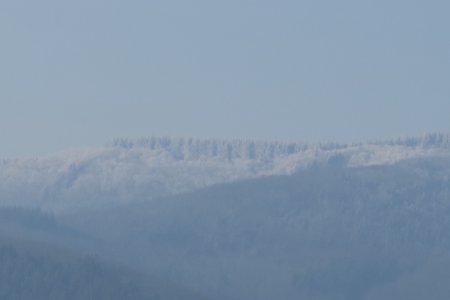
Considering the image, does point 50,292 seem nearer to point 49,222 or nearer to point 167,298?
point 167,298

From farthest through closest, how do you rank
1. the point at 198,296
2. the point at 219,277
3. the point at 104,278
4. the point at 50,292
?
the point at 219,277 → the point at 198,296 → the point at 104,278 → the point at 50,292

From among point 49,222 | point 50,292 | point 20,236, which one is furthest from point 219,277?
point 50,292

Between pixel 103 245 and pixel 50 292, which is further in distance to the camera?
pixel 103 245

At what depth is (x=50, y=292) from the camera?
11275 centimetres

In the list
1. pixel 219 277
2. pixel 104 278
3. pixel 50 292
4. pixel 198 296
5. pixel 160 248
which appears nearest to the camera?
pixel 50 292

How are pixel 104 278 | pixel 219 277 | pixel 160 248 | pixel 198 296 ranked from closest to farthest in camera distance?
pixel 104 278 < pixel 198 296 < pixel 219 277 < pixel 160 248

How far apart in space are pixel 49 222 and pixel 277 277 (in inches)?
934

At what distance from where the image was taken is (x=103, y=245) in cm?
17950

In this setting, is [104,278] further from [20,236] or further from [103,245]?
[103,245]

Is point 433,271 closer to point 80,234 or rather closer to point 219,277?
point 219,277

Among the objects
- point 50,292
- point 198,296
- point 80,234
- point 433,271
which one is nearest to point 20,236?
point 198,296

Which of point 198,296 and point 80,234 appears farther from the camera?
point 80,234

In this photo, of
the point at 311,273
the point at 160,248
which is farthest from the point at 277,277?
the point at 160,248

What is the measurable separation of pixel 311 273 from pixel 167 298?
56.7 m
